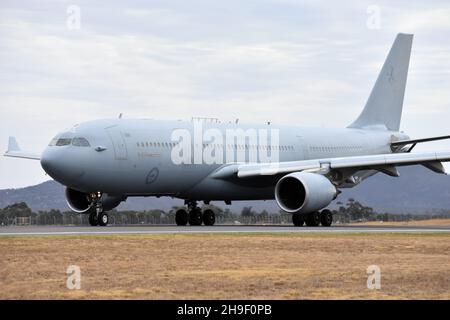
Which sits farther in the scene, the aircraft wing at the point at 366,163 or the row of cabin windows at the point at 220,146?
the row of cabin windows at the point at 220,146

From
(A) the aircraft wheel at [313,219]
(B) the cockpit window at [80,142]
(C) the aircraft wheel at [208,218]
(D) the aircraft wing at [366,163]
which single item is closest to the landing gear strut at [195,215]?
(C) the aircraft wheel at [208,218]

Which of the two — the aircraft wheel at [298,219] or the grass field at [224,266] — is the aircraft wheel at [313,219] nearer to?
the aircraft wheel at [298,219]

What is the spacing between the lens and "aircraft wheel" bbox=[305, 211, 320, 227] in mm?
47688

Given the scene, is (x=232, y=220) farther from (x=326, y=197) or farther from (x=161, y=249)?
(x=161, y=249)

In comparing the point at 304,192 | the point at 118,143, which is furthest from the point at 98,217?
the point at 304,192

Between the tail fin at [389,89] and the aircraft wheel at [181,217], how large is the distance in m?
14.8

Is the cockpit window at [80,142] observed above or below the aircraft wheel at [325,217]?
above

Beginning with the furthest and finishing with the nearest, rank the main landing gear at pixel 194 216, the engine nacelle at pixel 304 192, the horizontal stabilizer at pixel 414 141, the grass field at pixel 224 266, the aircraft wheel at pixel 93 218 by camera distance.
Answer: the horizontal stabilizer at pixel 414 141, the main landing gear at pixel 194 216, the aircraft wheel at pixel 93 218, the engine nacelle at pixel 304 192, the grass field at pixel 224 266

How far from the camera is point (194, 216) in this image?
52812 millimetres

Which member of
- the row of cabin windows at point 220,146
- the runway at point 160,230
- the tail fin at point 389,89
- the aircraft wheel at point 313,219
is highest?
the tail fin at point 389,89

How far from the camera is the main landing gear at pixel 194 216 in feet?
173

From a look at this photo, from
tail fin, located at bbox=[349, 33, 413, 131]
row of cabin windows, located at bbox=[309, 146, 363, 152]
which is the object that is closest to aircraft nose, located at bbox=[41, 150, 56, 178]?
row of cabin windows, located at bbox=[309, 146, 363, 152]

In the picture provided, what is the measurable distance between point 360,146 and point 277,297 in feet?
137

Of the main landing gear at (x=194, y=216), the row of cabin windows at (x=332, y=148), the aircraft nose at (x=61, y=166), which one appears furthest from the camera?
the row of cabin windows at (x=332, y=148)
